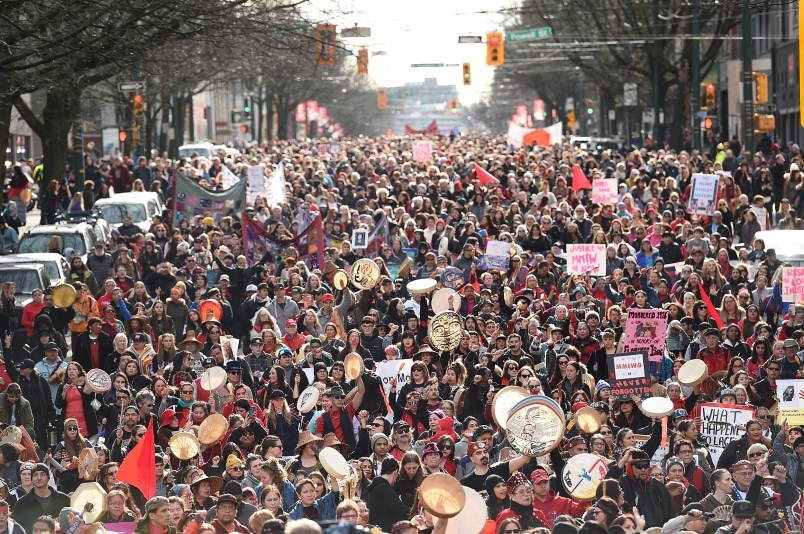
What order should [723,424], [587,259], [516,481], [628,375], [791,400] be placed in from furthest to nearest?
[587,259] < [628,375] < [791,400] < [723,424] < [516,481]

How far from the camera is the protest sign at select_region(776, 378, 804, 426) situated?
43.6ft

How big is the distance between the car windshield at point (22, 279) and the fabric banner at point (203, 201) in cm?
643

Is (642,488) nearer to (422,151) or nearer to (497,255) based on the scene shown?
(497,255)

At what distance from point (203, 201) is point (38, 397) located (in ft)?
44.5

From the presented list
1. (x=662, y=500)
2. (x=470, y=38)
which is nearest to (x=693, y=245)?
(x=662, y=500)

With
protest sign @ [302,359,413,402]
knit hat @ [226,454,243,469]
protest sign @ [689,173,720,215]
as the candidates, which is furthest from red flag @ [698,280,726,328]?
protest sign @ [689,173,720,215]

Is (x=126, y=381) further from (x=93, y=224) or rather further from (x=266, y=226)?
(x=93, y=224)

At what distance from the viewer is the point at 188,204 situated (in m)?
29.0

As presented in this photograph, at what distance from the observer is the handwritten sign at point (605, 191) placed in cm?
2905

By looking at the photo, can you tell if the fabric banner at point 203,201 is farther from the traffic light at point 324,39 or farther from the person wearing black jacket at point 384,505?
the person wearing black jacket at point 384,505

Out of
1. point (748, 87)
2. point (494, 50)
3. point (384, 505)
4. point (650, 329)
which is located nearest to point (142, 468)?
point (384, 505)

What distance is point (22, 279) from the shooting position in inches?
877

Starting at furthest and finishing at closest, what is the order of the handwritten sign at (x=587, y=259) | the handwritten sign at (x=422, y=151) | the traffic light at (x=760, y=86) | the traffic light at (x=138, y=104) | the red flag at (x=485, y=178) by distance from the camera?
the traffic light at (x=138, y=104), the handwritten sign at (x=422, y=151), the traffic light at (x=760, y=86), the red flag at (x=485, y=178), the handwritten sign at (x=587, y=259)

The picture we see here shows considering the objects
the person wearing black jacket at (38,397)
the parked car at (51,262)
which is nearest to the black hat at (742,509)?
the person wearing black jacket at (38,397)
